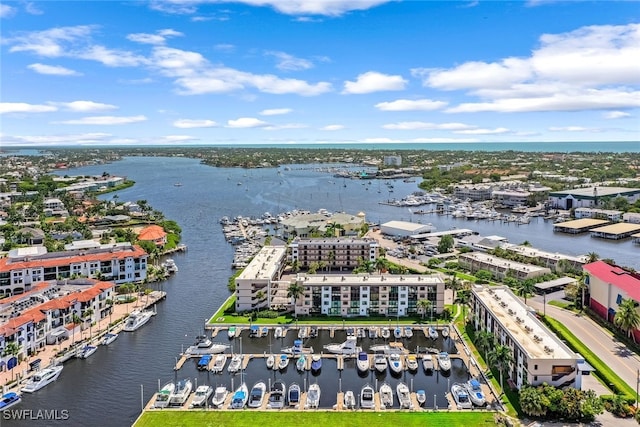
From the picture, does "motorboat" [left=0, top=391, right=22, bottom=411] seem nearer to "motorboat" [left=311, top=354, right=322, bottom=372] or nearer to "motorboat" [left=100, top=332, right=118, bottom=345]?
"motorboat" [left=100, top=332, right=118, bottom=345]

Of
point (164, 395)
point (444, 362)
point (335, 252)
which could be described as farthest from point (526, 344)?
point (335, 252)

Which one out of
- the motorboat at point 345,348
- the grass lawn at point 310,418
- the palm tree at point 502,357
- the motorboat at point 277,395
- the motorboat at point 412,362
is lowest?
the grass lawn at point 310,418

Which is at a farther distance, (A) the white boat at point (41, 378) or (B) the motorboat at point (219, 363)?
(B) the motorboat at point (219, 363)

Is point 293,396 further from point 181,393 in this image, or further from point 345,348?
point 345,348

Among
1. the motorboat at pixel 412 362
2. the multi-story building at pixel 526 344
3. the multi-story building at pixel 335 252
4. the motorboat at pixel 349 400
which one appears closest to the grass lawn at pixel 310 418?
the motorboat at pixel 349 400

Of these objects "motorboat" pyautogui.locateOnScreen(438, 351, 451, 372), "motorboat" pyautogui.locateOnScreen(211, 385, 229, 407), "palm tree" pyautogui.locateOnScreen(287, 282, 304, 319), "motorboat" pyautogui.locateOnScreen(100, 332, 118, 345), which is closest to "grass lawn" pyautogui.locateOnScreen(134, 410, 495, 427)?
"motorboat" pyautogui.locateOnScreen(211, 385, 229, 407)

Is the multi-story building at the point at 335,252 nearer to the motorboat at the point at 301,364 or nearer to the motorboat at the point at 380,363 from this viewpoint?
the motorboat at the point at 380,363

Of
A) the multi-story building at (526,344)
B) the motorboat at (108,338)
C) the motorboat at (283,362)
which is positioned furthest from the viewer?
the motorboat at (108,338)
